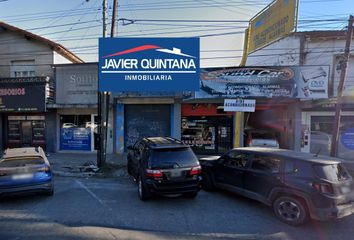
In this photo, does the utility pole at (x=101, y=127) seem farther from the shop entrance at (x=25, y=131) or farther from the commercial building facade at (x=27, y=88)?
the shop entrance at (x=25, y=131)


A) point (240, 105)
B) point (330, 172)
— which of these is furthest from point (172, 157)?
point (240, 105)

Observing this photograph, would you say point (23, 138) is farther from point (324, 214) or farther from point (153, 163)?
point (324, 214)

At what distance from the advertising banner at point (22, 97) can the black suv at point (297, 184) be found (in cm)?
1245

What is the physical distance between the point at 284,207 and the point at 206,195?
2477mm

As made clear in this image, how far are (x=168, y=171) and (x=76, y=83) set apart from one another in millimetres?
11154

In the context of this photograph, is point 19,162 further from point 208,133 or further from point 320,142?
point 320,142

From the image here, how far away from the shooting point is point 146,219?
5.80 meters

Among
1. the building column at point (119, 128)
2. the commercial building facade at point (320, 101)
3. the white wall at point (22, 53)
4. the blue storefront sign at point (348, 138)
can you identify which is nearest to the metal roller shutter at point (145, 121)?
the building column at point (119, 128)

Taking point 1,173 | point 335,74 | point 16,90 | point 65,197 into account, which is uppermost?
point 335,74

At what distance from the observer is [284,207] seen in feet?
18.9

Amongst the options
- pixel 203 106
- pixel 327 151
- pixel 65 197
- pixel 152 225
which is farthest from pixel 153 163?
pixel 327 151

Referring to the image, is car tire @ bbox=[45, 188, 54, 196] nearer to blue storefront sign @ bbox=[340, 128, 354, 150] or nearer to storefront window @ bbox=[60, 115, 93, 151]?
storefront window @ bbox=[60, 115, 93, 151]

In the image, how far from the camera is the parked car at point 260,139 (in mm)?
12586

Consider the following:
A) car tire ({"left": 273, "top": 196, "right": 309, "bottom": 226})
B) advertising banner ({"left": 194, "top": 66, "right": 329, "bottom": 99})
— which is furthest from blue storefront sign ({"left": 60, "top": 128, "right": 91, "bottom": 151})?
car tire ({"left": 273, "top": 196, "right": 309, "bottom": 226})
